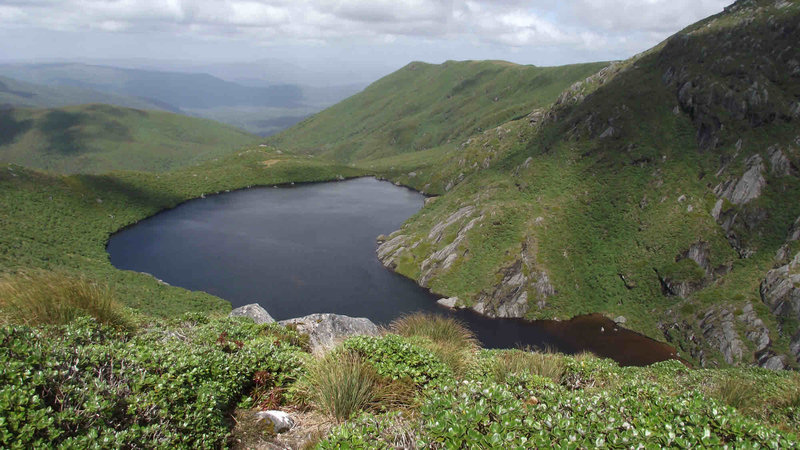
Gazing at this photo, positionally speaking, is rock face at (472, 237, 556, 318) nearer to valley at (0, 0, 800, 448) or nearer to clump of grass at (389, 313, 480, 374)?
valley at (0, 0, 800, 448)

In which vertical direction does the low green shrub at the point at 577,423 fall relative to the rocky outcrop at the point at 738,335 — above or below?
above

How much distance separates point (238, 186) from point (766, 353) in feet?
565

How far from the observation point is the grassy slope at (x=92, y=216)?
77.1 m

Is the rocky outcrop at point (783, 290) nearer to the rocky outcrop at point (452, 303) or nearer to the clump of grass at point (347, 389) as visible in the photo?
the rocky outcrop at point (452, 303)

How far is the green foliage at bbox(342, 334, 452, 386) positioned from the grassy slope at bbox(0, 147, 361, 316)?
4534cm

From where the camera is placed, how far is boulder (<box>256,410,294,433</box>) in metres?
10.9

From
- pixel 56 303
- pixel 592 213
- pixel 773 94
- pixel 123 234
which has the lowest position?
pixel 123 234

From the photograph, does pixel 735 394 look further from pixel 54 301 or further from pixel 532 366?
pixel 54 301

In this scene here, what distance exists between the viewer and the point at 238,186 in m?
180

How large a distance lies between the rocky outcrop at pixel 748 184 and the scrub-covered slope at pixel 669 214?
0.80 feet

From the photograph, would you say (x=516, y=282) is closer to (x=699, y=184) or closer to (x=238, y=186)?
(x=699, y=184)

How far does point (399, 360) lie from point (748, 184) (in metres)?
99.8

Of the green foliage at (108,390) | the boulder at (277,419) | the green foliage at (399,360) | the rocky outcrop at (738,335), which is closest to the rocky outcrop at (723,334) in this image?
the rocky outcrop at (738,335)

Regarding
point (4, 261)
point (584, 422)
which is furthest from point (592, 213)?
point (4, 261)
